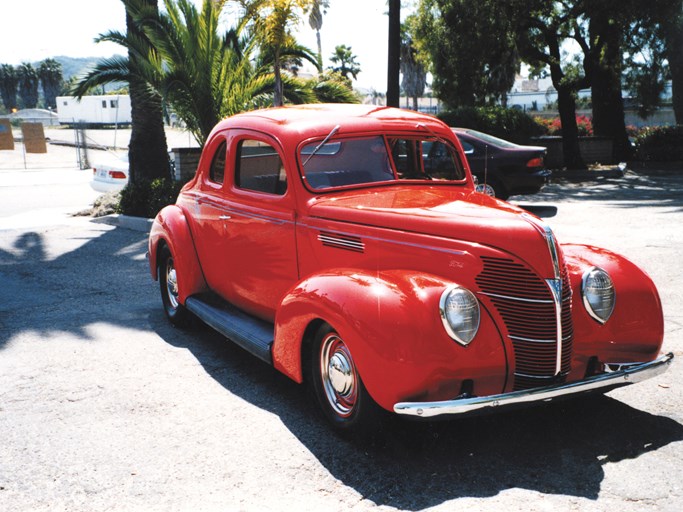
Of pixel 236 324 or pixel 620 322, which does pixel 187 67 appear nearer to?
pixel 236 324

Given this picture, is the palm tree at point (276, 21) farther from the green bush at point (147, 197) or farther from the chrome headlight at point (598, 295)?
the chrome headlight at point (598, 295)

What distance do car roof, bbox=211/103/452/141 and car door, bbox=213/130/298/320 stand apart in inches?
4.8

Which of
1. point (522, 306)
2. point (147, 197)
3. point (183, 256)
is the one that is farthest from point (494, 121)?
point (522, 306)

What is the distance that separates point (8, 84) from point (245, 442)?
484 ft

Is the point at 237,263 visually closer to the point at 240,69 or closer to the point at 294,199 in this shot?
the point at 294,199

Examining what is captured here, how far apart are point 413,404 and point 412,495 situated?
0.44 m

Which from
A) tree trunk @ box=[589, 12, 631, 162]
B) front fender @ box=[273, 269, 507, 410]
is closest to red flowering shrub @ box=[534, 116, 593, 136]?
tree trunk @ box=[589, 12, 631, 162]

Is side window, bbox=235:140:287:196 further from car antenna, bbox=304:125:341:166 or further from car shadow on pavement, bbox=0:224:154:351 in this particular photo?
car shadow on pavement, bbox=0:224:154:351

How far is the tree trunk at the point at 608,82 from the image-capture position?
21.4 m

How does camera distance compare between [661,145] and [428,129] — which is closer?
[428,129]

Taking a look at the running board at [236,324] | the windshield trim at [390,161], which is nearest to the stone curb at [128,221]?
the running board at [236,324]

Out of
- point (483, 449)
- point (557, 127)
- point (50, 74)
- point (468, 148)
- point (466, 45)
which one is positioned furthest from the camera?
point (50, 74)

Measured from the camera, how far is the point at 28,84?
13575 cm

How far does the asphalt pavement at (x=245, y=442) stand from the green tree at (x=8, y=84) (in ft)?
465
